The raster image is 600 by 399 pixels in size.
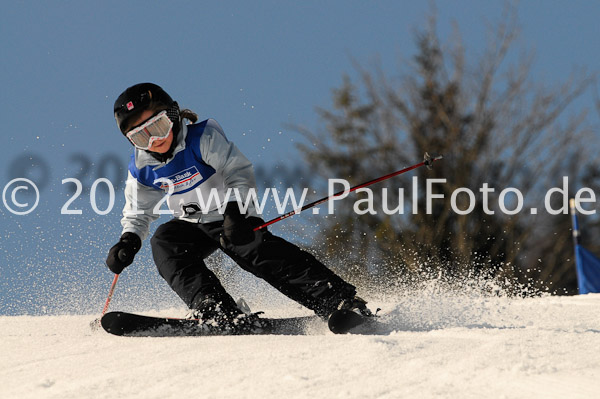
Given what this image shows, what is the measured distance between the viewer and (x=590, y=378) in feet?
6.15

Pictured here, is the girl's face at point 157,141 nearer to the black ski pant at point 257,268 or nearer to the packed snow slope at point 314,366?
the black ski pant at point 257,268

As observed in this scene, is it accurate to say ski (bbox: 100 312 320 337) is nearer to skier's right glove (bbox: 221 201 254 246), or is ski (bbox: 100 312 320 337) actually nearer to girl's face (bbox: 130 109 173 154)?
skier's right glove (bbox: 221 201 254 246)

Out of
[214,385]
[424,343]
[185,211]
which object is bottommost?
[214,385]

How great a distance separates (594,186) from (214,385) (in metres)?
10.7

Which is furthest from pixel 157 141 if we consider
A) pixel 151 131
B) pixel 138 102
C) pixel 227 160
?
pixel 227 160

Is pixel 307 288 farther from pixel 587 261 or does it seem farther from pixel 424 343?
pixel 587 261

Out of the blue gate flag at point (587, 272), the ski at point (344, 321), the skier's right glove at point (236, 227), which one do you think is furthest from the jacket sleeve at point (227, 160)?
the blue gate flag at point (587, 272)

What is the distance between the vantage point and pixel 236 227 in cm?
308

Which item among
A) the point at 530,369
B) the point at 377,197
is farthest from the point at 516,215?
the point at 530,369

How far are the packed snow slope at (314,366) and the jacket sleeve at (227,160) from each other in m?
0.90

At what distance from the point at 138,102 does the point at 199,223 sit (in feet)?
2.37

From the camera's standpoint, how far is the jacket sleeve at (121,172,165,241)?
11.3 ft

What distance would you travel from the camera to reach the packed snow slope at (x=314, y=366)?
184cm

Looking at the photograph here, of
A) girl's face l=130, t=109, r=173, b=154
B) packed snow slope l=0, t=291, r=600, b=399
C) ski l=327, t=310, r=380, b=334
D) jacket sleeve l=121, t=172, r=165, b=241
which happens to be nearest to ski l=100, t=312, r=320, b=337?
packed snow slope l=0, t=291, r=600, b=399
